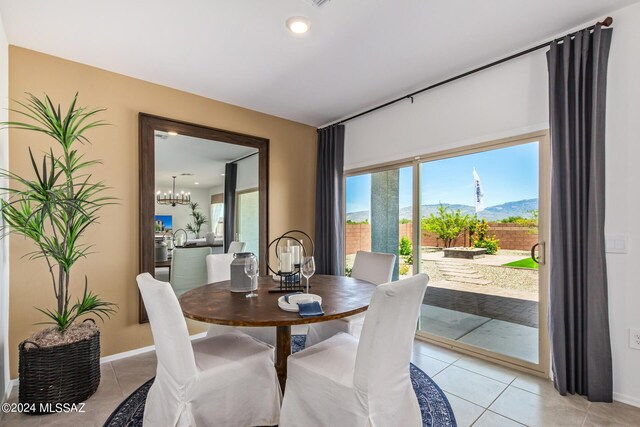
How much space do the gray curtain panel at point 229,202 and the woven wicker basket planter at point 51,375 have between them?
1.71 metres

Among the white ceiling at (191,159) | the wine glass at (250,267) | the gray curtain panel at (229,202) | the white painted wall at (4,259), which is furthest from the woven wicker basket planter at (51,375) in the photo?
the gray curtain panel at (229,202)

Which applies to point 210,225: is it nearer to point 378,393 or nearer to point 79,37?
point 79,37

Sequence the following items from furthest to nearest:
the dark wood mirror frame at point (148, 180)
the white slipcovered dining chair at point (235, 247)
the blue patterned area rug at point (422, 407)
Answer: the white slipcovered dining chair at point (235, 247), the dark wood mirror frame at point (148, 180), the blue patterned area rug at point (422, 407)

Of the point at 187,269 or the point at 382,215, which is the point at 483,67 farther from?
the point at 187,269

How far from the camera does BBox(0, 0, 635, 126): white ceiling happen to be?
2066 mm

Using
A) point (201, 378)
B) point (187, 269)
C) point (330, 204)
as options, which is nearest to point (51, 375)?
point (201, 378)

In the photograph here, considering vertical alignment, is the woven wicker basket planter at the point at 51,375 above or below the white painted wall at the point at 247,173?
below

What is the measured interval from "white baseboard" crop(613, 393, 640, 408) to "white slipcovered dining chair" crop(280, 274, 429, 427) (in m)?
1.53

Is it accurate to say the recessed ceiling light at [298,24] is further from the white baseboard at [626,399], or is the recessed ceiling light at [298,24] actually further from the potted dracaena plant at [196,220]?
the white baseboard at [626,399]

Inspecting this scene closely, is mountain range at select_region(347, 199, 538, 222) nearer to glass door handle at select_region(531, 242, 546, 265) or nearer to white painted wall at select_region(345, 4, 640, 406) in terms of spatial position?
glass door handle at select_region(531, 242, 546, 265)

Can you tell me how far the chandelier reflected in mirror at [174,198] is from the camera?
3.15 meters

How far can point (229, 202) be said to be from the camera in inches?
147

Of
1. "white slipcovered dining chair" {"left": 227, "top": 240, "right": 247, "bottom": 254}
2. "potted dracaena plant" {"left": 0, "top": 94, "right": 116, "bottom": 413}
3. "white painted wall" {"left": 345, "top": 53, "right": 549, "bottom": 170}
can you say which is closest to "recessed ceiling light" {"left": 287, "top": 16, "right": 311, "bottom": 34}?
"potted dracaena plant" {"left": 0, "top": 94, "right": 116, "bottom": 413}

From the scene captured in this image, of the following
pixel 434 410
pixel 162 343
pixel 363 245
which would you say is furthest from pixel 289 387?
pixel 363 245
